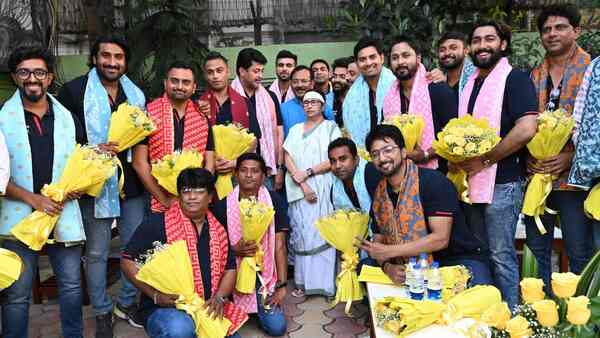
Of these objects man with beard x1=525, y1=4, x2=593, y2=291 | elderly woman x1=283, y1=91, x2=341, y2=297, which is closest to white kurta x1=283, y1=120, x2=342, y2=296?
elderly woman x1=283, y1=91, x2=341, y2=297

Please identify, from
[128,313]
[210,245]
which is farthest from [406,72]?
[128,313]

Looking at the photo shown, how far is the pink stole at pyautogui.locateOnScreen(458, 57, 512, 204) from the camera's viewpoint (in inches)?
128

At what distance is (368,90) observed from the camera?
161 inches

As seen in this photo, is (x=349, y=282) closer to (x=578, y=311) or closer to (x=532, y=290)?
(x=532, y=290)

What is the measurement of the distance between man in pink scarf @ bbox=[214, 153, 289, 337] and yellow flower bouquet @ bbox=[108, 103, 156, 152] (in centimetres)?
69

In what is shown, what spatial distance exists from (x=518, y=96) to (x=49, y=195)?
279 centimetres

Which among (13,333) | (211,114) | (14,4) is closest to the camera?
(13,333)

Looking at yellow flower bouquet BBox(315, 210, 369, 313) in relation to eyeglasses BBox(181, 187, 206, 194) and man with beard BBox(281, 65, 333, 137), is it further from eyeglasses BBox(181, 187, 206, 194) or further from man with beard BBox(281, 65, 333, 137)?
man with beard BBox(281, 65, 333, 137)

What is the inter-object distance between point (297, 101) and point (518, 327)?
3374mm

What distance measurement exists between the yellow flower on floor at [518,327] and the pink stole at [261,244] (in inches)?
84.9

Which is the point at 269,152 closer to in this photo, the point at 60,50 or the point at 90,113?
the point at 90,113

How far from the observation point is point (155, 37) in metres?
6.72

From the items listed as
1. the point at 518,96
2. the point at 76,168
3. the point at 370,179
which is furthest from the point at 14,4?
the point at 518,96

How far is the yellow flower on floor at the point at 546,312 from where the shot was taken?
1710 mm
